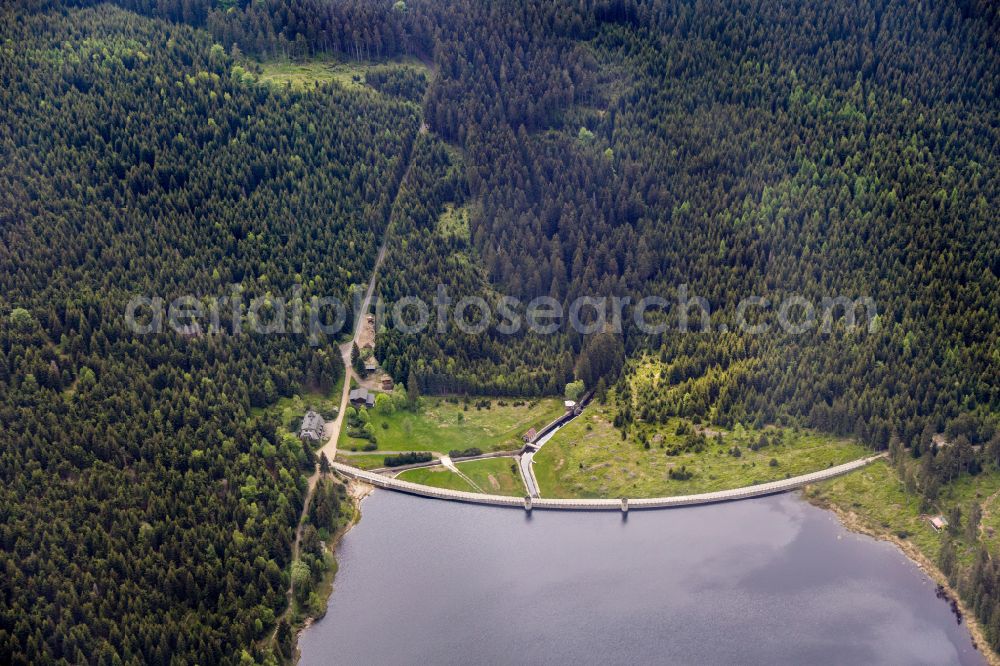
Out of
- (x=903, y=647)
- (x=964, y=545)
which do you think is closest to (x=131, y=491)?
(x=903, y=647)

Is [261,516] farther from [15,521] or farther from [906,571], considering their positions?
[906,571]

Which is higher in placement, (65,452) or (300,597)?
(65,452)

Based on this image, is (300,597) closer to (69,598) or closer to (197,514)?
(197,514)

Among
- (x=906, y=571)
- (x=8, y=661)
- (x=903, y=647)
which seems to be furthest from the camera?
(x=906, y=571)

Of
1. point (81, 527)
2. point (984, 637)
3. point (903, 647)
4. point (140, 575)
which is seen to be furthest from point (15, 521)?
point (984, 637)

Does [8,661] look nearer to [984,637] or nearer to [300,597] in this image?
[300,597]

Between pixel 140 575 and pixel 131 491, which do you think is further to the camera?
pixel 131 491

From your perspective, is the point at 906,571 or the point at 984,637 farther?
the point at 906,571

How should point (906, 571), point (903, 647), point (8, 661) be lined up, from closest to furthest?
point (8, 661)
point (903, 647)
point (906, 571)
